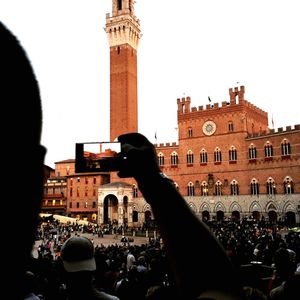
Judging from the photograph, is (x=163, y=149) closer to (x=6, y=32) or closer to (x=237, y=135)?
(x=237, y=135)

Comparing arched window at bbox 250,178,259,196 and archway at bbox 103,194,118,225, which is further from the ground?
arched window at bbox 250,178,259,196

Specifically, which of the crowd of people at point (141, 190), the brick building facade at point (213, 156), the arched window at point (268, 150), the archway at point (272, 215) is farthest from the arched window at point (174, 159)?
the crowd of people at point (141, 190)

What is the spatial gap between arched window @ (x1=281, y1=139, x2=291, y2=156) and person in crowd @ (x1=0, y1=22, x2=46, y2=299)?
4093 cm

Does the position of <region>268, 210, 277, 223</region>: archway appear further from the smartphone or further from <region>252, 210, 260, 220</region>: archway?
the smartphone

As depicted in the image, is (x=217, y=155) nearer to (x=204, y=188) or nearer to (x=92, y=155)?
(x=204, y=188)

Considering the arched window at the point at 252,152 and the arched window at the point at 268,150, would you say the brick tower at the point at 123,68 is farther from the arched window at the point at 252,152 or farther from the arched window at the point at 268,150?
the arched window at the point at 268,150

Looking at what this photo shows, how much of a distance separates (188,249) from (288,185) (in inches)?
1578

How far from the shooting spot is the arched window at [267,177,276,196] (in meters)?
39.4

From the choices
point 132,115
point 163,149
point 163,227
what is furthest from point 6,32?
point 132,115

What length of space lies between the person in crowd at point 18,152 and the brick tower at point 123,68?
5079cm

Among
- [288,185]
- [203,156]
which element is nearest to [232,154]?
[203,156]

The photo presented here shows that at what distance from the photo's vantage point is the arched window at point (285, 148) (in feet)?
129

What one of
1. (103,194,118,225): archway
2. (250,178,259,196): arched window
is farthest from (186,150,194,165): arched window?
(103,194,118,225): archway

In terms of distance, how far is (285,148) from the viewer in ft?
129
